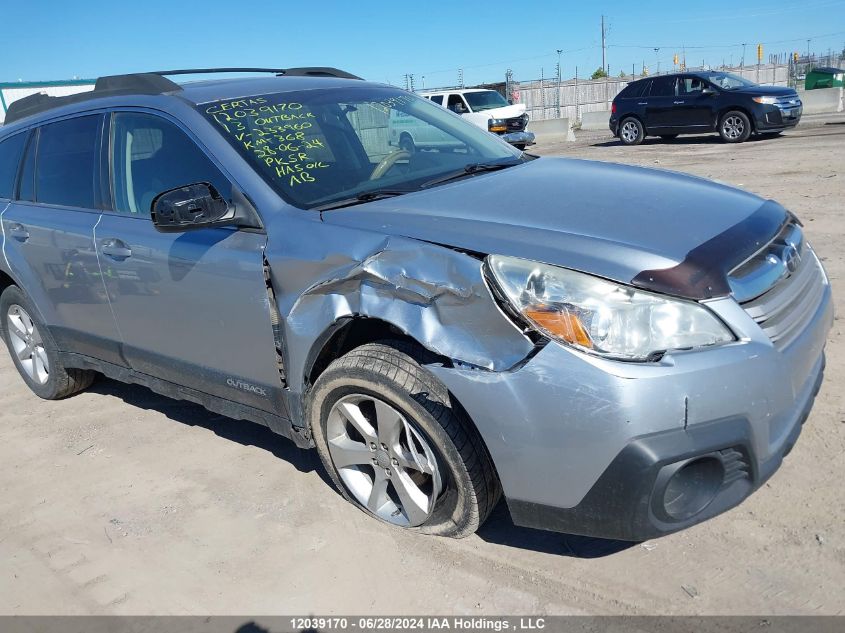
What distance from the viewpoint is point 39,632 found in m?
2.69

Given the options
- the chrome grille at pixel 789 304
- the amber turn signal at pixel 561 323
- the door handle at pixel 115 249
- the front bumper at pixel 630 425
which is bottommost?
the front bumper at pixel 630 425

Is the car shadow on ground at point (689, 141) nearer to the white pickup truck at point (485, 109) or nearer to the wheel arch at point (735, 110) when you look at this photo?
the wheel arch at point (735, 110)

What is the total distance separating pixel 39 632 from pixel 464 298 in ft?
6.54

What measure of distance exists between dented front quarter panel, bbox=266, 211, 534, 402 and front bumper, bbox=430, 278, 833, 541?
0.37 feet

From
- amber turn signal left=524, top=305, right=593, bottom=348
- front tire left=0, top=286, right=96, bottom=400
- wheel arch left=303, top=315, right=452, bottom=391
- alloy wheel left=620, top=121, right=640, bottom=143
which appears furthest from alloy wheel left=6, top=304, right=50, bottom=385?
alloy wheel left=620, top=121, right=640, bottom=143

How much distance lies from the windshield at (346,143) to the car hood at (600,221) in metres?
0.28

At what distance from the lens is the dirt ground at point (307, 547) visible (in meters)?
2.54

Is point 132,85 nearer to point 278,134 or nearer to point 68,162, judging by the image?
point 68,162

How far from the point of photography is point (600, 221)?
256 cm

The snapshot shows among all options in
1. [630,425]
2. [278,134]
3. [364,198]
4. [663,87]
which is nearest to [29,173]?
[278,134]

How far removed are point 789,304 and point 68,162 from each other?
3717mm

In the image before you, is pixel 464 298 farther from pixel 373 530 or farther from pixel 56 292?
pixel 56 292

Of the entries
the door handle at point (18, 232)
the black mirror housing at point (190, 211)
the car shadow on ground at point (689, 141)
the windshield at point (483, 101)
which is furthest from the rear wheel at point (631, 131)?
the black mirror housing at point (190, 211)

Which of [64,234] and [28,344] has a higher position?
[64,234]
